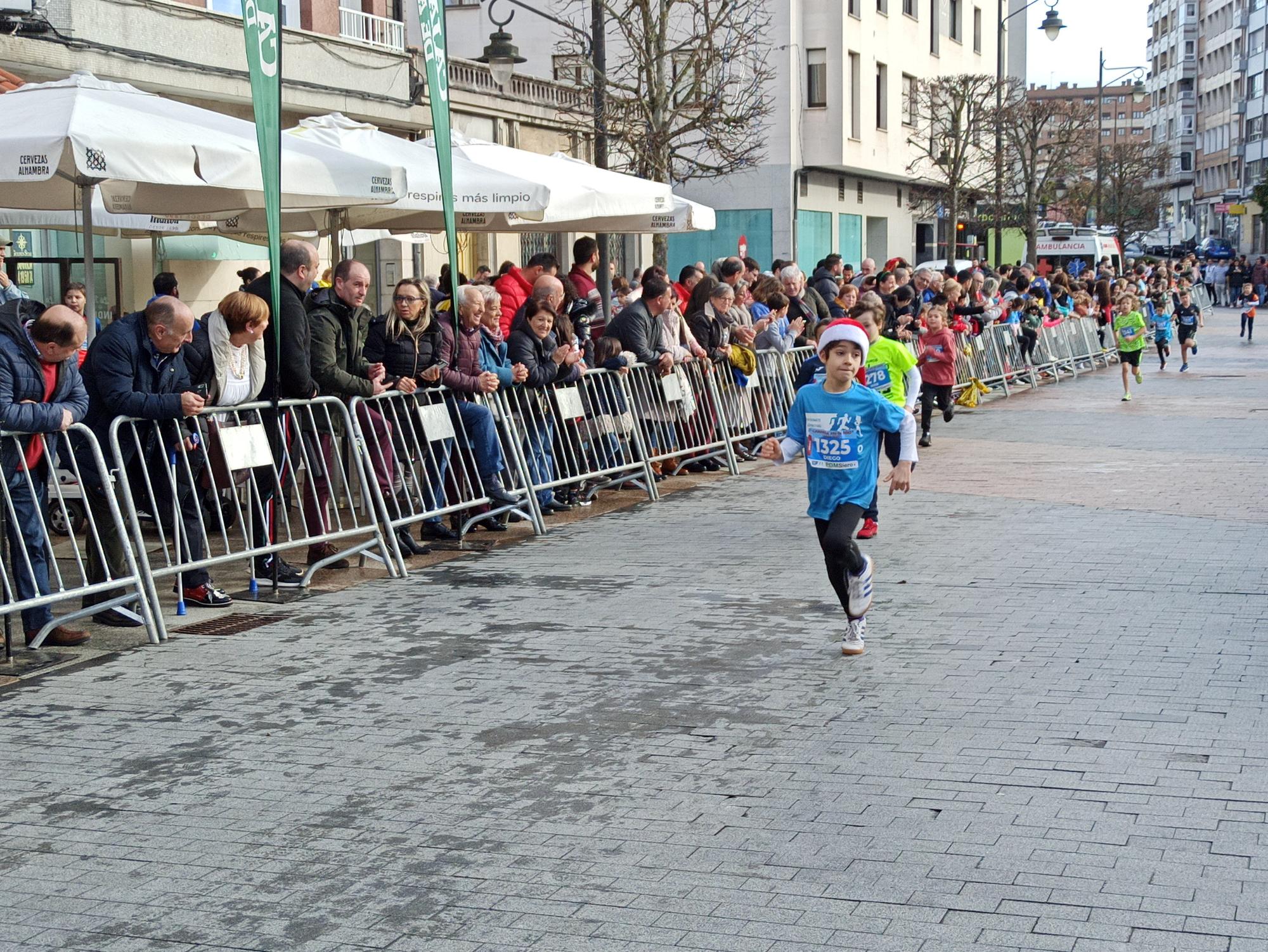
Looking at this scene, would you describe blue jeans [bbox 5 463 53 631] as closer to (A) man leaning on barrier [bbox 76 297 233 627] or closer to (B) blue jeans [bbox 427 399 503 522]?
(A) man leaning on barrier [bbox 76 297 233 627]

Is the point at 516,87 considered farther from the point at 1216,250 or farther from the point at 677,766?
the point at 1216,250

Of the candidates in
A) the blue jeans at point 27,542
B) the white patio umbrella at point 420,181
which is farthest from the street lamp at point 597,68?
the blue jeans at point 27,542

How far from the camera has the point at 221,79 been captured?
2305 centimetres

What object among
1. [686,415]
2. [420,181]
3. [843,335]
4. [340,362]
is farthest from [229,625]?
[686,415]

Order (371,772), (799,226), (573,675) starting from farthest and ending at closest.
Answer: (799,226), (573,675), (371,772)

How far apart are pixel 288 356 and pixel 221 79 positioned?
1476 centimetres

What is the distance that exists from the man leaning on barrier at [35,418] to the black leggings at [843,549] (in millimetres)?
3604

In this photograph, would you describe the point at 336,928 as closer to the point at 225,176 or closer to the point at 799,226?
the point at 225,176

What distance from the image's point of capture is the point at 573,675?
7.23 m

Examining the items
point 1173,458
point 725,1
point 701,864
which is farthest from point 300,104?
point 701,864

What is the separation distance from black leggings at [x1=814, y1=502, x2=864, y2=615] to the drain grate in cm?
294

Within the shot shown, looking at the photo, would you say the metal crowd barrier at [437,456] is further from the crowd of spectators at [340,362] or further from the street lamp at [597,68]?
the street lamp at [597,68]

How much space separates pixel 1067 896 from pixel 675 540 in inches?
260

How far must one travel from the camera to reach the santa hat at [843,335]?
7945mm
